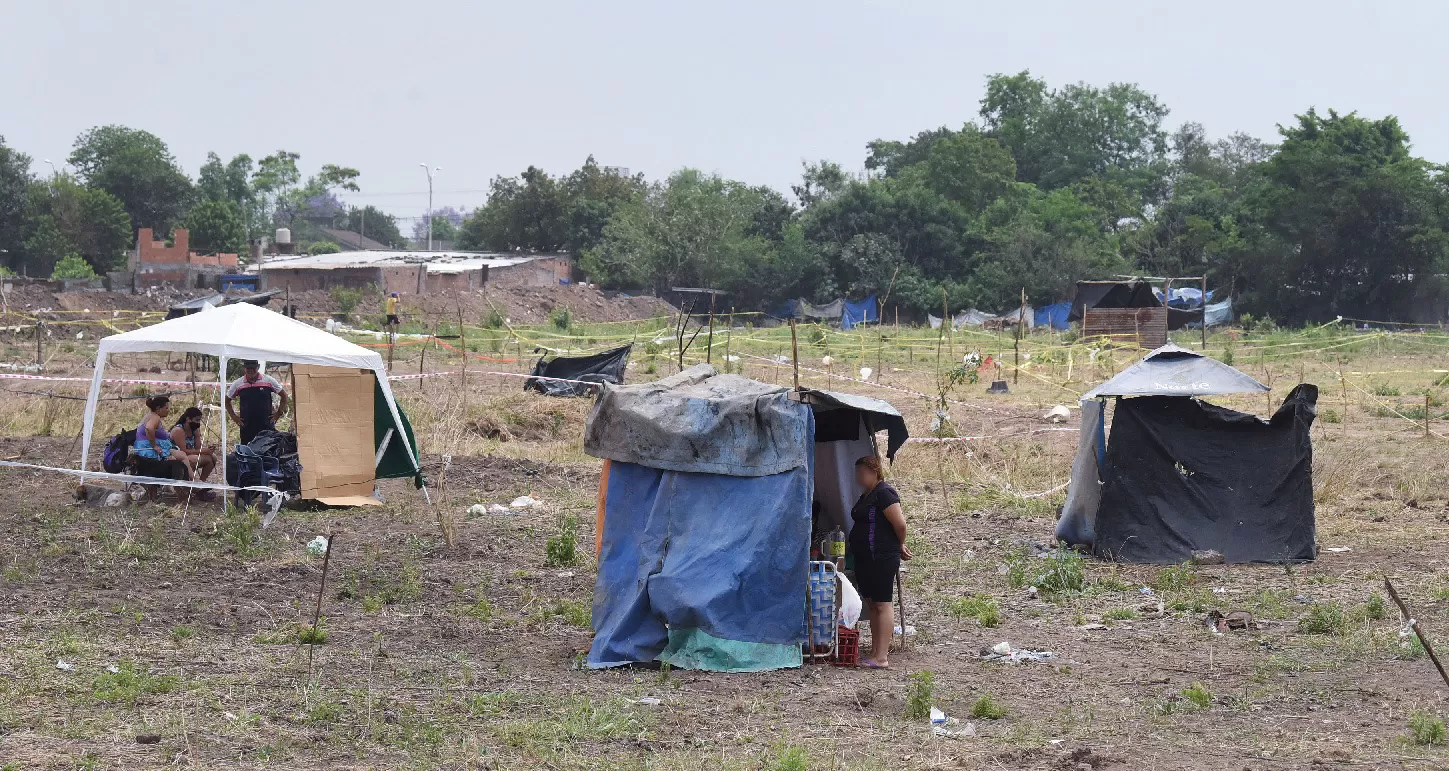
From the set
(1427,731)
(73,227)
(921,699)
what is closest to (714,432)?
(921,699)

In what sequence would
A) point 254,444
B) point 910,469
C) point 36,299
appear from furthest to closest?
point 36,299
point 910,469
point 254,444

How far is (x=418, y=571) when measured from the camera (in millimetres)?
10859

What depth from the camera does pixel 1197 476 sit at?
12.2 meters

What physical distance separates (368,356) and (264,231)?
98.1m

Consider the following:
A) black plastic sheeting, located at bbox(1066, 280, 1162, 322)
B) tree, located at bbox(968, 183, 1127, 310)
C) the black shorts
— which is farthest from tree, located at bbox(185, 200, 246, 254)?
the black shorts

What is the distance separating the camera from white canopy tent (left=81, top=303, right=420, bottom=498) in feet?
43.6

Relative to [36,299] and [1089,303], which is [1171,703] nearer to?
[1089,303]

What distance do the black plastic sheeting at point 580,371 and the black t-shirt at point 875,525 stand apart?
1523 cm

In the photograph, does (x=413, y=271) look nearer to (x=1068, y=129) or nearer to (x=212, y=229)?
(x=212, y=229)

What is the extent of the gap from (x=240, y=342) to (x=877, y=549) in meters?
7.61

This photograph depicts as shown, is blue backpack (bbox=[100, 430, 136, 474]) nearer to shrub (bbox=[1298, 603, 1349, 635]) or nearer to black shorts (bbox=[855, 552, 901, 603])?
black shorts (bbox=[855, 552, 901, 603])

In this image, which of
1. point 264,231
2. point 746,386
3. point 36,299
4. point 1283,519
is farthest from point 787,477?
point 264,231

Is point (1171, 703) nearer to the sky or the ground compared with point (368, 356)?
nearer to the ground

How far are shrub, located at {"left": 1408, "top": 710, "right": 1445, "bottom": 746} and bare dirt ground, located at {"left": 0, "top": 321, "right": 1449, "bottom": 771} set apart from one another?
0.07 meters
